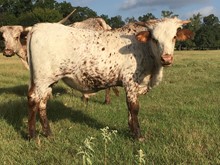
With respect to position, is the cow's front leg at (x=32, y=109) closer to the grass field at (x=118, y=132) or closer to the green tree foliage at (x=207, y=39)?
the grass field at (x=118, y=132)

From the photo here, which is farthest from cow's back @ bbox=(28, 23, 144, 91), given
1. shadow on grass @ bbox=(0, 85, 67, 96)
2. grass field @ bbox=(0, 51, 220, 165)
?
shadow on grass @ bbox=(0, 85, 67, 96)

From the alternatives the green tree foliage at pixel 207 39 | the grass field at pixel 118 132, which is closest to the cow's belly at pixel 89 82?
the grass field at pixel 118 132

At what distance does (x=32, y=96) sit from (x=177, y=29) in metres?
2.93

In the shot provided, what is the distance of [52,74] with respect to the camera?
21.7ft

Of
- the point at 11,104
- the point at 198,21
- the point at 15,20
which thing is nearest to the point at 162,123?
the point at 11,104

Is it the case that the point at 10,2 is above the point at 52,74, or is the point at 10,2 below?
above

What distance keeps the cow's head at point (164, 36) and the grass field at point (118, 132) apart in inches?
55.3

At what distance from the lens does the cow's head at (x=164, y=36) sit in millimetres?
6090

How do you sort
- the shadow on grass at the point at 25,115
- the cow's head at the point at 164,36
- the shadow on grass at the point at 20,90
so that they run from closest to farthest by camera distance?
the cow's head at the point at 164,36 → the shadow on grass at the point at 25,115 → the shadow on grass at the point at 20,90

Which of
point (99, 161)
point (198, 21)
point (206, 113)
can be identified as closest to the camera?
point (99, 161)

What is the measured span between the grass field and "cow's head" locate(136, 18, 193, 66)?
1406 millimetres

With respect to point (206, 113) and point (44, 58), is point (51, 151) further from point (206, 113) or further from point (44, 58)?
point (206, 113)

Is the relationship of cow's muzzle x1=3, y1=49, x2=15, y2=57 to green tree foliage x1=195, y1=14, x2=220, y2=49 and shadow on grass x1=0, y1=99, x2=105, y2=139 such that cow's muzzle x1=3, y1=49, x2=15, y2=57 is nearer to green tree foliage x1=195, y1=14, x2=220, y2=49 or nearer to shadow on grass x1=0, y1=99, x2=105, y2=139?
shadow on grass x1=0, y1=99, x2=105, y2=139

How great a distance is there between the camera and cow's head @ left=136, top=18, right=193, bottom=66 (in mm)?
6090
